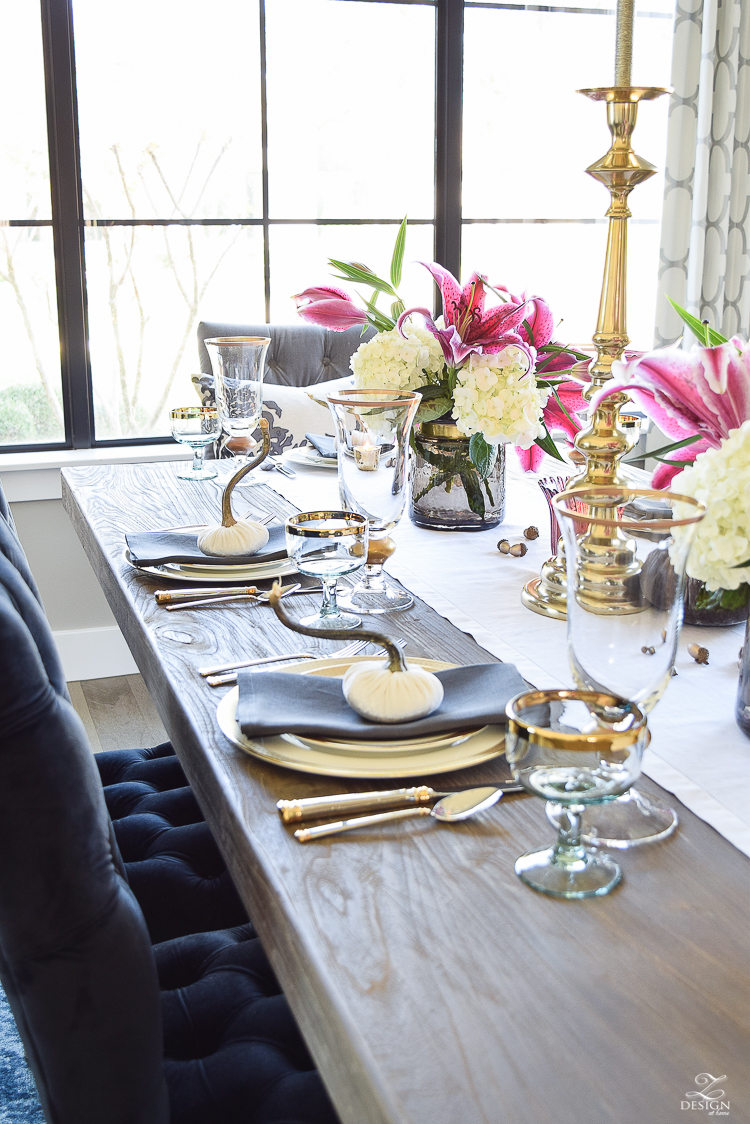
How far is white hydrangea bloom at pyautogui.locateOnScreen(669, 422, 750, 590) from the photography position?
2.56 ft

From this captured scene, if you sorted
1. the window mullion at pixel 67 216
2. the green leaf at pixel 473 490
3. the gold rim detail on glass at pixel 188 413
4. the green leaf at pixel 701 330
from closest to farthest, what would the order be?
1. the green leaf at pixel 701 330
2. the green leaf at pixel 473 490
3. the gold rim detail on glass at pixel 188 413
4. the window mullion at pixel 67 216

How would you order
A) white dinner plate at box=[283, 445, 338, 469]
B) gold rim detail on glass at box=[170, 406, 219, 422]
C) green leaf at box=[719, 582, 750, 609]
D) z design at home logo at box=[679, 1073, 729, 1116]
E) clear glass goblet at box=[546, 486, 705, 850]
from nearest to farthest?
z design at home logo at box=[679, 1073, 729, 1116], clear glass goblet at box=[546, 486, 705, 850], green leaf at box=[719, 582, 750, 609], gold rim detail on glass at box=[170, 406, 219, 422], white dinner plate at box=[283, 445, 338, 469]

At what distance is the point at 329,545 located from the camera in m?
1.13

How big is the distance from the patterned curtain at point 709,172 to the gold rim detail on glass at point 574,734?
2.82 meters

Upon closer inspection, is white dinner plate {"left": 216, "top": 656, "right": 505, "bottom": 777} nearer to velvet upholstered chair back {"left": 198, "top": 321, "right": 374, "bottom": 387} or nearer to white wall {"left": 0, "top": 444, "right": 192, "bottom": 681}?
velvet upholstered chair back {"left": 198, "top": 321, "right": 374, "bottom": 387}

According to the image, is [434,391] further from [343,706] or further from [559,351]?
[343,706]

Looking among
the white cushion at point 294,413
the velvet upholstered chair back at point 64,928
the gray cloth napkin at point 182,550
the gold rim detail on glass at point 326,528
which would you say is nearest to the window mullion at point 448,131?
the white cushion at point 294,413

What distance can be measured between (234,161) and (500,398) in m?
2.14

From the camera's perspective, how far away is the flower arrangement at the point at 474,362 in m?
1.40

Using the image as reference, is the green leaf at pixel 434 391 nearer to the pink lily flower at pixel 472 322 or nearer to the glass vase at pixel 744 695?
the pink lily flower at pixel 472 322

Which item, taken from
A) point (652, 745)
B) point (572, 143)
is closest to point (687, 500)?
point (652, 745)

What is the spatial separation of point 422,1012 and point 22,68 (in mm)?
3016

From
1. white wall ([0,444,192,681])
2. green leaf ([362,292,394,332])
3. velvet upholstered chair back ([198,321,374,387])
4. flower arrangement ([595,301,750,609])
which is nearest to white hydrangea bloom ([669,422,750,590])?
flower arrangement ([595,301,750,609])

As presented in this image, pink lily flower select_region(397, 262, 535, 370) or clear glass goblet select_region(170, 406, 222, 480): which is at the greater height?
A: pink lily flower select_region(397, 262, 535, 370)
